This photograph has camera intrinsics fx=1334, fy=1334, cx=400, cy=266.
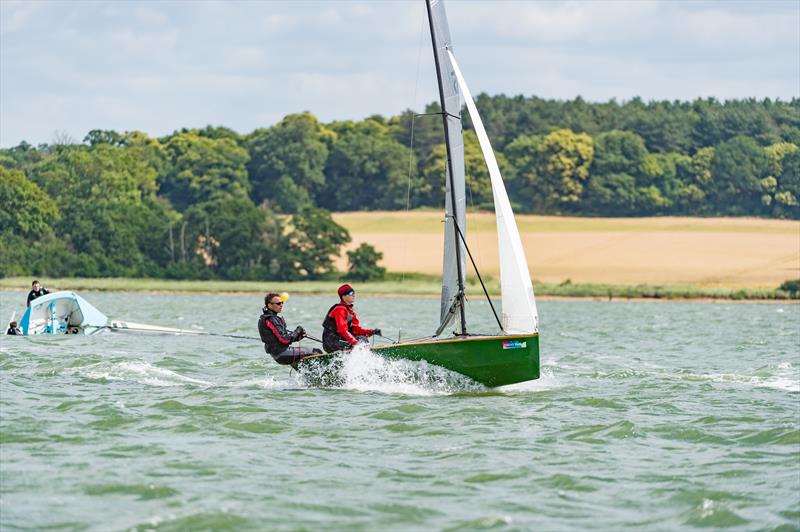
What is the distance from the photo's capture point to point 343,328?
71.1ft

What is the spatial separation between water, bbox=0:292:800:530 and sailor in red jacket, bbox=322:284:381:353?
43cm

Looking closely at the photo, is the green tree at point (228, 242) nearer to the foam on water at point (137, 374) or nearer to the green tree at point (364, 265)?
the green tree at point (364, 265)

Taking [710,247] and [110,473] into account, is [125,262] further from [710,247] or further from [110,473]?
[110,473]

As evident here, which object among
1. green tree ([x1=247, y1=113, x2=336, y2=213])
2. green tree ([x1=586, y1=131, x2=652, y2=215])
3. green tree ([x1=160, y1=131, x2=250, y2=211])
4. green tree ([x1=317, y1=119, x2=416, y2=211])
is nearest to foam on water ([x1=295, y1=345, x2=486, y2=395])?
green tree ([x1=160, y1=131, x2=250, y2=211])

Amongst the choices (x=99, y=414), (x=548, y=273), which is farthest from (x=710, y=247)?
(x=99, y=414)

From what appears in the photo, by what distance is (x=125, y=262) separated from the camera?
96062 millimetres

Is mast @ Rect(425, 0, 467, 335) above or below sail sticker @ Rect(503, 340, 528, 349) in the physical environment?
above

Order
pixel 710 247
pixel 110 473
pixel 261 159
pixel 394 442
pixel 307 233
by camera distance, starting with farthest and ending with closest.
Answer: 1. pixel 261 159
2. pixel 710 247
3. pixel 307 233
4. pixel 394 442
5. pixel 110 473

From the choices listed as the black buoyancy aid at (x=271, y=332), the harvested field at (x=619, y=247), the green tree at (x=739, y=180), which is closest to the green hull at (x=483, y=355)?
the black buoyancy aid at (x=271, y=332)

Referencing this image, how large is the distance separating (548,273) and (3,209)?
131 ft

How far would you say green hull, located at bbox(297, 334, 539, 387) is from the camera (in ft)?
68.3

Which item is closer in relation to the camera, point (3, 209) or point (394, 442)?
point (394, 442)

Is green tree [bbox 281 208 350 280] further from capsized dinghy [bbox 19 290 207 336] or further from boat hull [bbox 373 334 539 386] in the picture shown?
boat hull [bbox 373 334 539 386]

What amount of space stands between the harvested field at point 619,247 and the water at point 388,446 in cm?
6371
